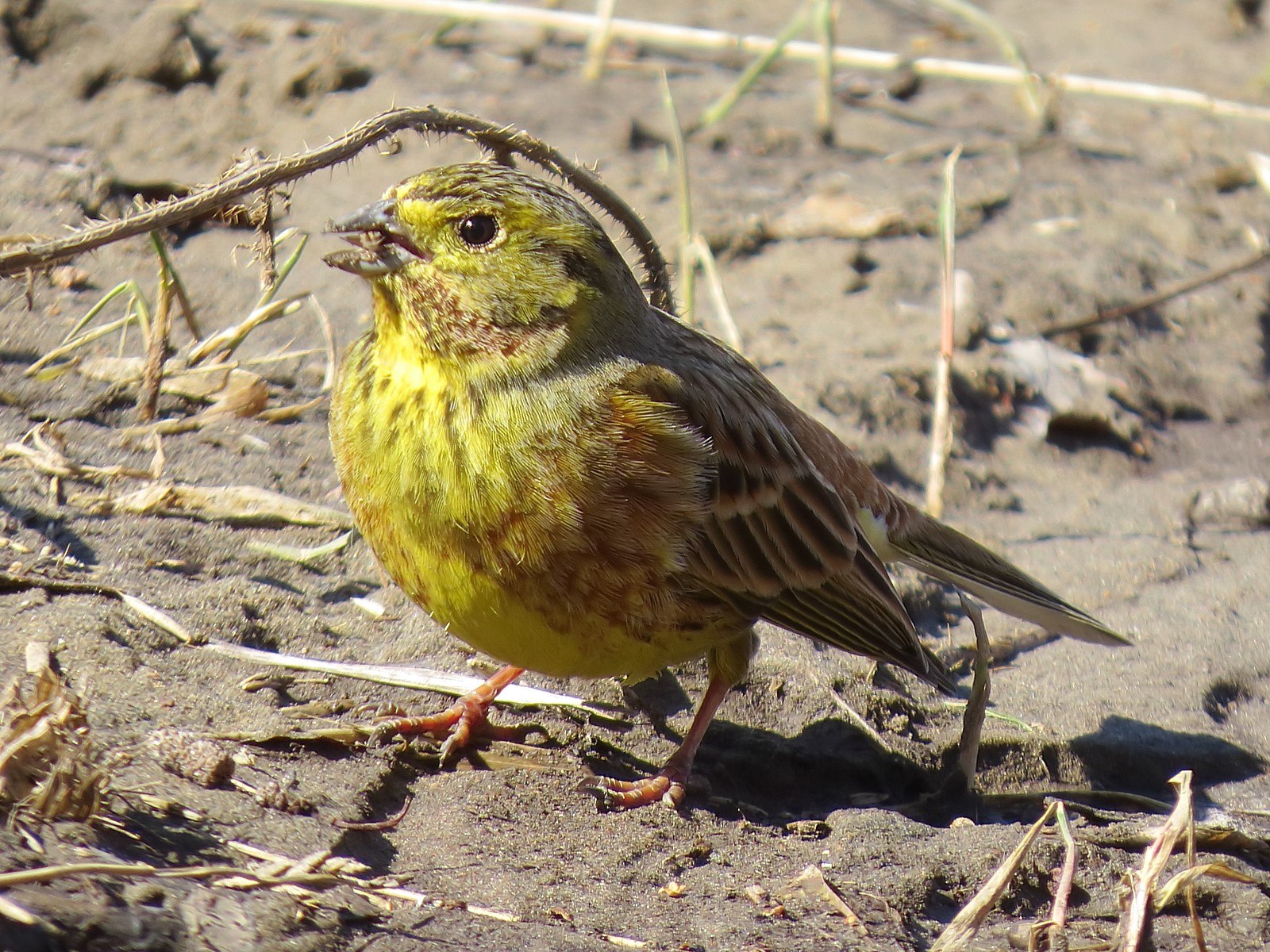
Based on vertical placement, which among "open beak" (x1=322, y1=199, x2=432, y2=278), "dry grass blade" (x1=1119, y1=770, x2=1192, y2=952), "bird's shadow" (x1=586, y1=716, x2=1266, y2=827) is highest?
"open beak" (x1=322, y1=199, x2=432, y2=278)

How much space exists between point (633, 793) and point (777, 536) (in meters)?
0.88

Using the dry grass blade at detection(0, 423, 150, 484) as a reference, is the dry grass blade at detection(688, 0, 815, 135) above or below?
above

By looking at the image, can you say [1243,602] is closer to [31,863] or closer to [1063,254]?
[1063,254]

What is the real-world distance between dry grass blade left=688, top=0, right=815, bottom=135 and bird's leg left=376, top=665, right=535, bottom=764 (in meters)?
3.95

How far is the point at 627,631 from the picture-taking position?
3.80 metres

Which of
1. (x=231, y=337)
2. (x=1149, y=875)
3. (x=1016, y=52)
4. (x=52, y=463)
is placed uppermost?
(x=1016, y=52)

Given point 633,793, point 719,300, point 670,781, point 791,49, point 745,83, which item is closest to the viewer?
point 633,793

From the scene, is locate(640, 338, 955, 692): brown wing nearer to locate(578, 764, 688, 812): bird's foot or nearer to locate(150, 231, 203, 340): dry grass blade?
locate(578, 764, 688, 812): bird's foot

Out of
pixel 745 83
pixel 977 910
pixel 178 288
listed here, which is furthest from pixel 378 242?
pixel 745 83

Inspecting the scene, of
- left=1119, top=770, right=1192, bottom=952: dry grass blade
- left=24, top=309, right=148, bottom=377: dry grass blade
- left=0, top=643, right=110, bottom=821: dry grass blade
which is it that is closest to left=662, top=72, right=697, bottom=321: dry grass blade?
left=24, top=309, right=148, bottom=377: dry grass blade

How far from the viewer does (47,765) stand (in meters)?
2.88

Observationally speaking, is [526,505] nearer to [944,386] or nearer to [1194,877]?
[1194,877]

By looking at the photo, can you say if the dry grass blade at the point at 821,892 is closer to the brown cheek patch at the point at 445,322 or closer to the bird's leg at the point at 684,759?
the bird's leg at the point at 684,759

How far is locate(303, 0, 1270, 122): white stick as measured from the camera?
7.48 metres
